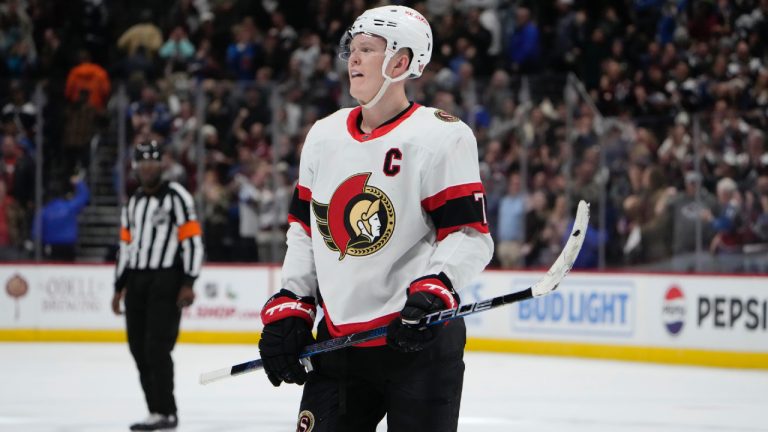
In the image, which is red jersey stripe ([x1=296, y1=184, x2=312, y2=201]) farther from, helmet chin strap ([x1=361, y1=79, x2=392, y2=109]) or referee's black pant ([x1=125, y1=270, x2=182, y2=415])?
referee's black pant ([x1=125, y1=270, x2=182, y2=415])

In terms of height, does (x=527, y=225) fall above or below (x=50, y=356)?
above

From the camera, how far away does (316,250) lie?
117 inches

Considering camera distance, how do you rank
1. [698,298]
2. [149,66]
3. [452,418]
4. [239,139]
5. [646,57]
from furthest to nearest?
[149,66]
[646,57]
[239,139]
[698,298]
[452,418]

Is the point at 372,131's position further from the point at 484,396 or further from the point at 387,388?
the point at 484,396

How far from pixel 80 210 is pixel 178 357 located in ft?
6.69

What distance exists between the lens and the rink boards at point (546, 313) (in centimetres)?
952

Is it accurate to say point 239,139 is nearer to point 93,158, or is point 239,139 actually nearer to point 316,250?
point 93,158

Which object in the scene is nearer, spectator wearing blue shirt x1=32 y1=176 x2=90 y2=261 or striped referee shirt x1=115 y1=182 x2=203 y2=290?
striped referee shirt x1=115 y1=182 x2=203 y2=290

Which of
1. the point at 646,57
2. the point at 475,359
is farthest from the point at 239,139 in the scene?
the point at 646,57

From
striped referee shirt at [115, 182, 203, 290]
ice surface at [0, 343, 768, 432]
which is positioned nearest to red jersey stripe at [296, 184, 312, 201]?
ice surface at [0, 343, 768, 432]

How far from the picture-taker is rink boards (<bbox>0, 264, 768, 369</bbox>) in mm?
9523

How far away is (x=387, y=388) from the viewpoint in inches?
114

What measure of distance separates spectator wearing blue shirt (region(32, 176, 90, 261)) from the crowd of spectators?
224 millimetres

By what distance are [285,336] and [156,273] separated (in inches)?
140
